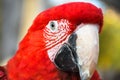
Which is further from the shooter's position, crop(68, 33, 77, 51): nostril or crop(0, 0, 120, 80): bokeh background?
crop(0, 0, 120, 80): bokeh background

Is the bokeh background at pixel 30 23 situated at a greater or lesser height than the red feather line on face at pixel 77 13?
lesser

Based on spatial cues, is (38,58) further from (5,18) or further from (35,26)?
(5,18)

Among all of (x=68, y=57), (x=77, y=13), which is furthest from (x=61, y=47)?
(x=77, y=13)

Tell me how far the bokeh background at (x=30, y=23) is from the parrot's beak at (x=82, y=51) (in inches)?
86.3

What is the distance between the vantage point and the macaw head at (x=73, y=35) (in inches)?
69.5

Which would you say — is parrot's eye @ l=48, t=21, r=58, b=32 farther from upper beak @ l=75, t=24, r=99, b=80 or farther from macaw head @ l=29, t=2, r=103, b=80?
upper beak @ l=75, t=24, r=99, b=80

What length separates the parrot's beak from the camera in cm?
176

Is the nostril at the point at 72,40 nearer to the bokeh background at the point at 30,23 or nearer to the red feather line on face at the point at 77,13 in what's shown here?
the red feather line on face at the point at 77,13

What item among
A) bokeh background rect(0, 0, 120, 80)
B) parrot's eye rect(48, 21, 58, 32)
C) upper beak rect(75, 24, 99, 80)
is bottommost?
bokeh background rect(0, 0, 120, 80)

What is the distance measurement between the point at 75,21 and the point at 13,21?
9.42 feet

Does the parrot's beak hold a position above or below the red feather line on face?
below

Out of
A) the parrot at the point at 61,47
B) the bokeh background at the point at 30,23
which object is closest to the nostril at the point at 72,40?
the parrot at the point at 61,47

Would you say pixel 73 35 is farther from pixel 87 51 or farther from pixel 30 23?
pixel 30 23

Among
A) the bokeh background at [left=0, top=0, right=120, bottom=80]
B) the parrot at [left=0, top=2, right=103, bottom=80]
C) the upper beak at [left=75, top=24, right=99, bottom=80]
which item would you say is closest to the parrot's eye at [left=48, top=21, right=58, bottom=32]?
the parrot at [left=0, top=2, right=103, bottom=80]
